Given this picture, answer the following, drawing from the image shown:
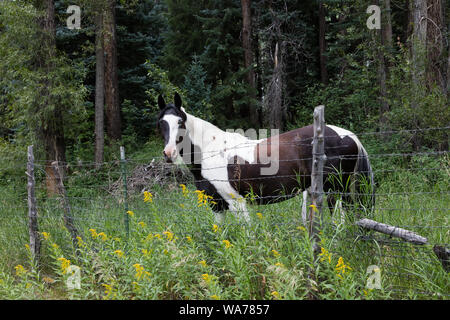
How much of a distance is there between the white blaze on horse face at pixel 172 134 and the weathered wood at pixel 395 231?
7.16 ft

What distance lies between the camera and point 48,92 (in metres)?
9.51

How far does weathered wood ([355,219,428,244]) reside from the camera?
306 cm

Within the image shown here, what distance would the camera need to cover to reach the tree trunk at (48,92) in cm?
938

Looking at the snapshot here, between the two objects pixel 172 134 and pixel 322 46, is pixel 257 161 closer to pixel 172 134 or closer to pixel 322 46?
pixel 172 134

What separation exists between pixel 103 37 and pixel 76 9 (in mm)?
1077

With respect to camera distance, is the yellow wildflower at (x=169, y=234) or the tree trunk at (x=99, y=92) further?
the tree trunk at (x=99, y=92)

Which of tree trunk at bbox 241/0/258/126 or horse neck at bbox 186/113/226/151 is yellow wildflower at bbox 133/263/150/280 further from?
tree trunk at bbox 241/0/258/126

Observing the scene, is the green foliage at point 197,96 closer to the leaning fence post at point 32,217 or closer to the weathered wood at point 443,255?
the leaning fence post at point 32,217

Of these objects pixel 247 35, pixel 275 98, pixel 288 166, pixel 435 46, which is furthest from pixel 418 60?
pixel 247 35

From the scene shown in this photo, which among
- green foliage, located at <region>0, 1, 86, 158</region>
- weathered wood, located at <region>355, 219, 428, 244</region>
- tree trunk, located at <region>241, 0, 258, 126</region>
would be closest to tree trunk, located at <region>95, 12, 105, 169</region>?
green foliage, located at <region>0, 1, 86, 158</region>

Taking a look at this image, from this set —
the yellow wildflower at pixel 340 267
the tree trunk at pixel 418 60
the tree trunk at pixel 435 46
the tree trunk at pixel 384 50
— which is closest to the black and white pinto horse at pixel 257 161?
the yellow wildflower at pixel 340 267

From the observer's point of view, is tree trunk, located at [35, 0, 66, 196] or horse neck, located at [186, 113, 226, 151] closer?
horse neck, located at [186, 113, 226, 151]

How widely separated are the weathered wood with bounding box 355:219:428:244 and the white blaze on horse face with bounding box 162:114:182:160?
218 cm
